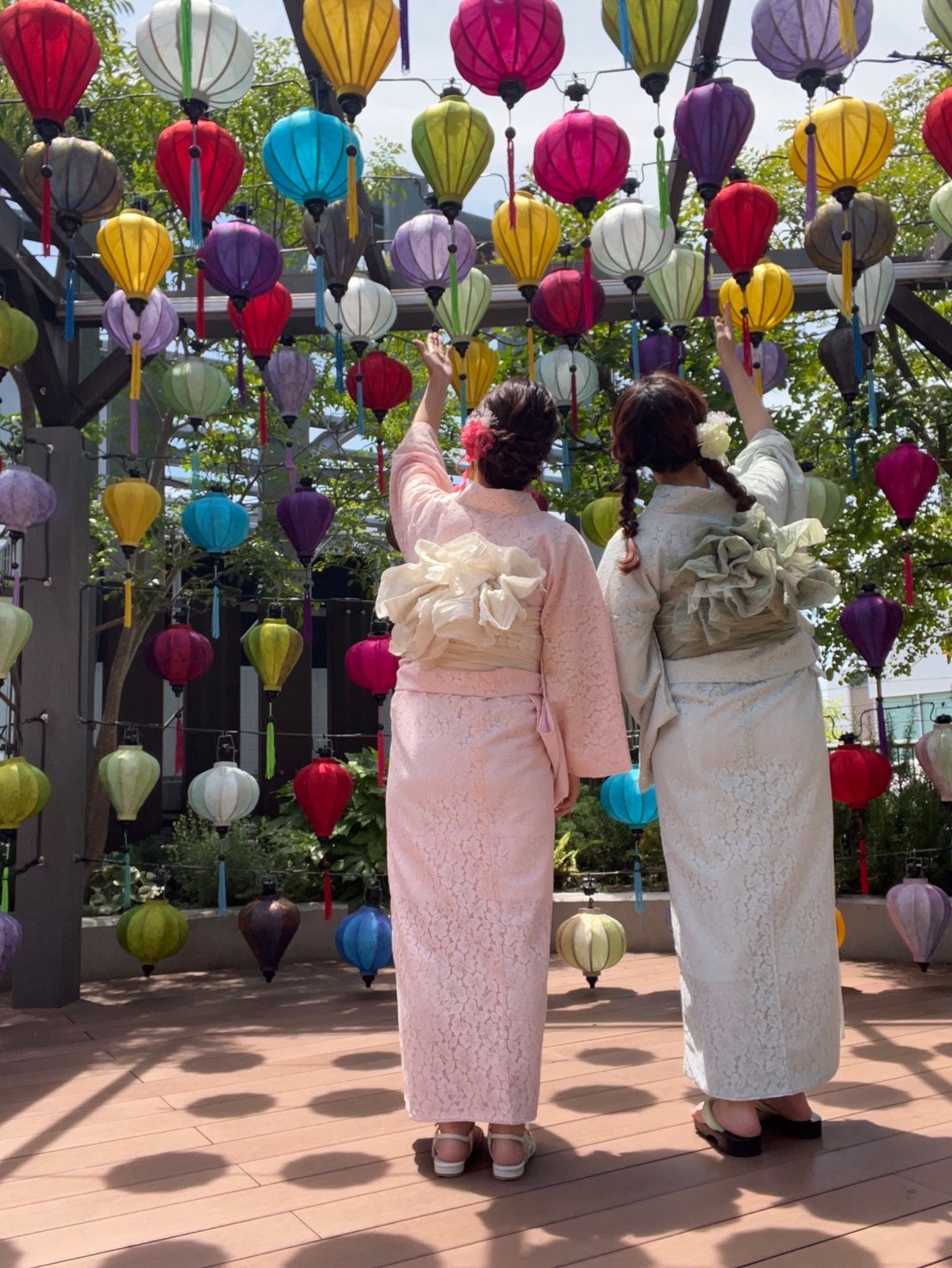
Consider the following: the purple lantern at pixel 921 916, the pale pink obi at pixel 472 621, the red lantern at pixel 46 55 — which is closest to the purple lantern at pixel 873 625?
the purple lantern at pixel 921 916

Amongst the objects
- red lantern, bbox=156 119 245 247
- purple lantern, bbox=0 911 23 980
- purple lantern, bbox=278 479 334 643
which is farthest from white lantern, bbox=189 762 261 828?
red lantern, bbox=156 119 245 247

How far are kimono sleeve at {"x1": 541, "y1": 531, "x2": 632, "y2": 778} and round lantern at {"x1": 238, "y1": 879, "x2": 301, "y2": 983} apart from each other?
2.28 m

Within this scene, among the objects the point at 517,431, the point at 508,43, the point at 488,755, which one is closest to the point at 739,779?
the point at 488,755

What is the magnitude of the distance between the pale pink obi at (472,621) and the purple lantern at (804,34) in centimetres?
170

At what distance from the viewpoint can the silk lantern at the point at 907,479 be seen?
3.78 metres

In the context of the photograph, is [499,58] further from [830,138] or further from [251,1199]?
[251,1199]

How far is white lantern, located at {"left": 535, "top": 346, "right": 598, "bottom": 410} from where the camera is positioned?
13.7 ft

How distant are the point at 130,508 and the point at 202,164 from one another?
1279 mm

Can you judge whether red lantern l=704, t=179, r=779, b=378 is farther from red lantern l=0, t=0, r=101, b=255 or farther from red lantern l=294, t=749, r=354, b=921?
red lantern l=294, t=749, r=354, b=921

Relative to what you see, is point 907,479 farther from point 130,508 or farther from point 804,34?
point 130,508

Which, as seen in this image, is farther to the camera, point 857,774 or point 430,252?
point 857,774

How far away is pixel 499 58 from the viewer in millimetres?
2676

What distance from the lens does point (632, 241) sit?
3.46 meters

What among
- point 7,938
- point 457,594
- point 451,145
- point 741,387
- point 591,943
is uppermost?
point 451,145
